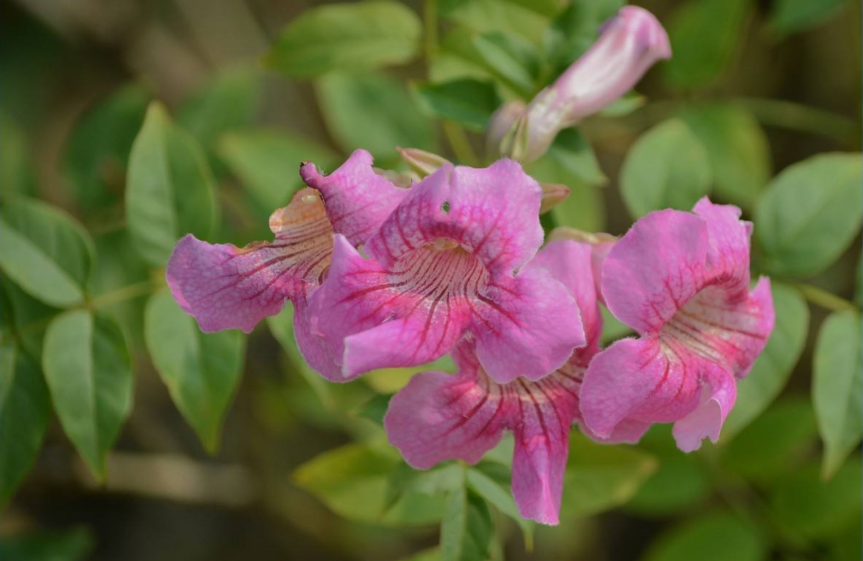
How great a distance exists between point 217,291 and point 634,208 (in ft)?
3.81

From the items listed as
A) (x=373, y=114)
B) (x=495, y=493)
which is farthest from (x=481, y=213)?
(x=373, y=114)

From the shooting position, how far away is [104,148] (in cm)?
300

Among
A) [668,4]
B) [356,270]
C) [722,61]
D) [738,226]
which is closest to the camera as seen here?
[356,270]

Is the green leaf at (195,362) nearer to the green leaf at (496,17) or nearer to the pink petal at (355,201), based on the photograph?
the pink petal at (355,201)

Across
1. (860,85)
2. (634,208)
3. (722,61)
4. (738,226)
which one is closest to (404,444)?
(738,226)

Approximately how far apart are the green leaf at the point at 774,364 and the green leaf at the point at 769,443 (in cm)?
67

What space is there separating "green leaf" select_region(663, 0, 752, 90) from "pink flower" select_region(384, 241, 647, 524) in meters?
1.42

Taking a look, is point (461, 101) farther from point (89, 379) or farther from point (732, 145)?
point (732, 145)

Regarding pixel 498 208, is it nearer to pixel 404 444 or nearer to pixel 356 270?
pixel 356 270

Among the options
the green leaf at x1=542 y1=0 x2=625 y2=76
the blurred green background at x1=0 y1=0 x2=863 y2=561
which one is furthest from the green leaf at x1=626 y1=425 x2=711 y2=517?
the green leaf at x1=542 y1=0 x2=625 y2=76

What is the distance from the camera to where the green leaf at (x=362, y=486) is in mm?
2299

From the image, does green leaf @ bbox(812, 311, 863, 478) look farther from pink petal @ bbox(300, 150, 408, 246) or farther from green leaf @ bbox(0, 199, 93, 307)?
green leaf @ bbox(0, 199, 93, 307)

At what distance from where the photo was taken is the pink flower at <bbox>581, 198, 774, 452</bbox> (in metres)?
1.58

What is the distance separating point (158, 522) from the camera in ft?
13.8
